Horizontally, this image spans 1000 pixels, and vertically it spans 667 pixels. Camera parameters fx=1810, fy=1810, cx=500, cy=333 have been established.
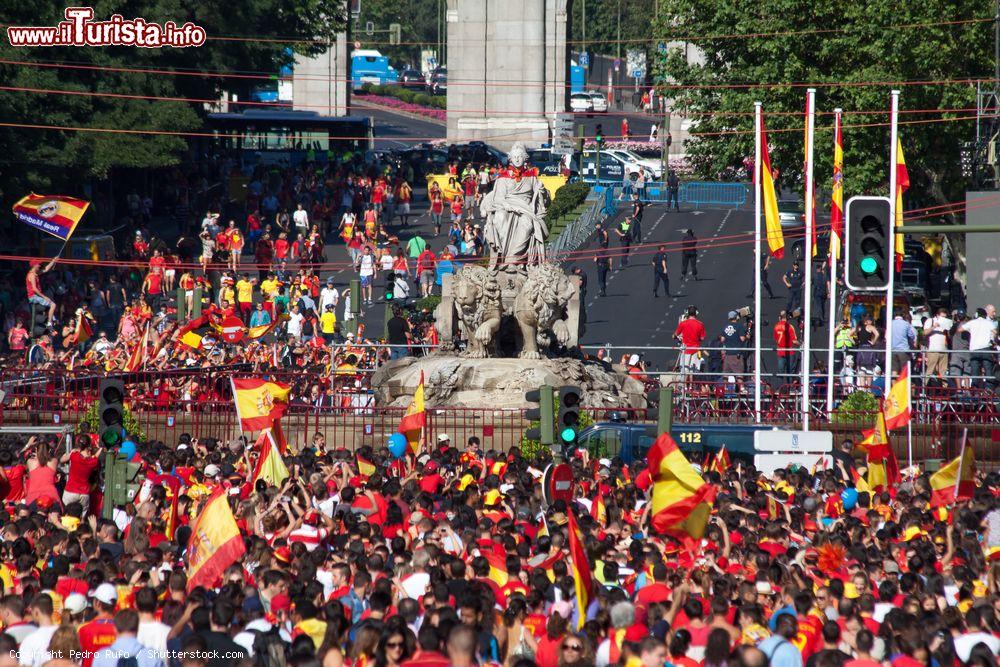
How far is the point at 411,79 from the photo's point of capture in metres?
110

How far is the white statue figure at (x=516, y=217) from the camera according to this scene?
2541 centimetres

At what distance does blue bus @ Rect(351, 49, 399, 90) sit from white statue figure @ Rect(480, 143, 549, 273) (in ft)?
274

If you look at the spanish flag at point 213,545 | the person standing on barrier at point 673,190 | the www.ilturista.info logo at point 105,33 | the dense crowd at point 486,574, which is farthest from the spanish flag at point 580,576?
the person standing on barrier at point 673,190

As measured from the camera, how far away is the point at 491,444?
973 inches

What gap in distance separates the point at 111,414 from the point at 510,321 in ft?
31.2

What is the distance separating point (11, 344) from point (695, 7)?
17.0m

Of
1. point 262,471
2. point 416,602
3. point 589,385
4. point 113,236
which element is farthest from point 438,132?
point 416,602

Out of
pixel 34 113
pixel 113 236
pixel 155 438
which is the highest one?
pixel 34 113

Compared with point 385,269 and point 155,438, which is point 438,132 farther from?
point 155,438

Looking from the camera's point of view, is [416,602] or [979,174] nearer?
[416,602]

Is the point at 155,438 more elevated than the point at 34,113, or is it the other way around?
the point at 34,113

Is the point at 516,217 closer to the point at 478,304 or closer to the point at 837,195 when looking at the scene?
the point at 478,304

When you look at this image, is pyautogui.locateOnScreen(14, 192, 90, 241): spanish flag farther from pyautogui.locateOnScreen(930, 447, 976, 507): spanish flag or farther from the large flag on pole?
pyautogui.locateOnScreen(930, 447, 976, 507): spanish flag

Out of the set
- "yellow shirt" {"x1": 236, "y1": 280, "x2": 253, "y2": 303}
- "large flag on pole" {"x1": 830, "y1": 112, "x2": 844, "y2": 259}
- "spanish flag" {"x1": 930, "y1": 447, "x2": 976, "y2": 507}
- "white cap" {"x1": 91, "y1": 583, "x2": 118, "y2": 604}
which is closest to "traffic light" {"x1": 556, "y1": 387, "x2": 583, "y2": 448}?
"spanish flag" {"x1": 930, "y1": 447, "x2": 976, "y2": 507}
